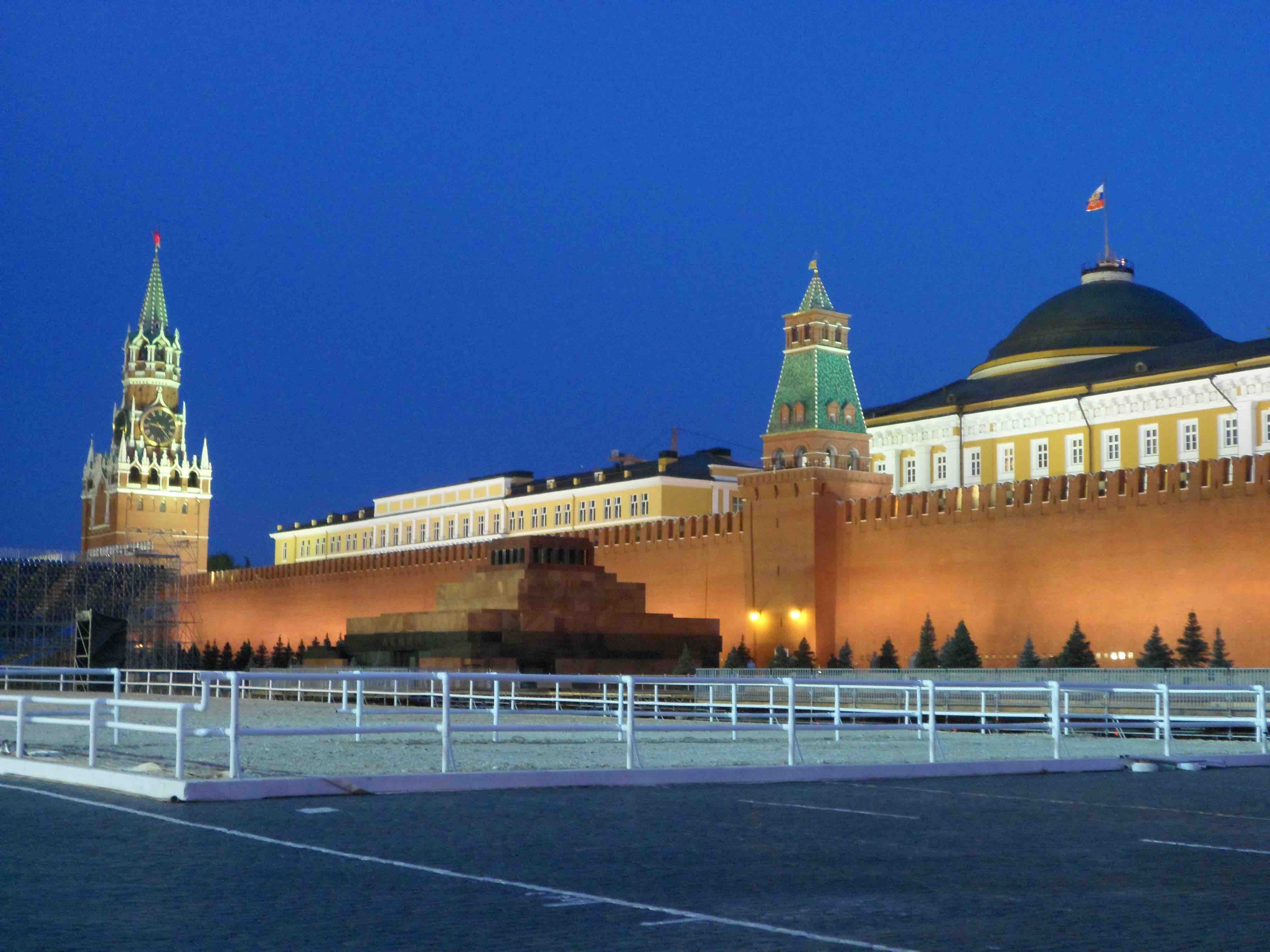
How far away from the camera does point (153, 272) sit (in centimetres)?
8850

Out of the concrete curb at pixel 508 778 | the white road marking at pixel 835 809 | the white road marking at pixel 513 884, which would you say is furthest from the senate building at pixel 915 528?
the white road marking at pixel 513 884

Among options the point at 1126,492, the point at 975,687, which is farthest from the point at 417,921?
the point at 1126,492

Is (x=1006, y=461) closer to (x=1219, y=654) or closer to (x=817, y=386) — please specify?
(x=817, y=386)

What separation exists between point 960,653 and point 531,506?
31652mm

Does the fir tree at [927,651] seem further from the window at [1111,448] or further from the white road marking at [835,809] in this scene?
the white road marking at [835,809]

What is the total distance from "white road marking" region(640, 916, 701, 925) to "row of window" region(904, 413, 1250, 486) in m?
38.7

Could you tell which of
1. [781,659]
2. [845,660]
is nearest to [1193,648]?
[845,660]

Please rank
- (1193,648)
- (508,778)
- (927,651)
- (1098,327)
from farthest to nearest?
(1098,327), (927,651), (1193,648), (508,778)

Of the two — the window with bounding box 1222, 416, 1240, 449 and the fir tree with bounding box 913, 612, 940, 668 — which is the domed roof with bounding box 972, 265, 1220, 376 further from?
the fir tree with bounding box 913, 612, 940, 668

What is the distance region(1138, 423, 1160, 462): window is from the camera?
144 feet

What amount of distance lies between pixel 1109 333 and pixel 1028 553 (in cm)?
1993

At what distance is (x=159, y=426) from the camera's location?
283 ft

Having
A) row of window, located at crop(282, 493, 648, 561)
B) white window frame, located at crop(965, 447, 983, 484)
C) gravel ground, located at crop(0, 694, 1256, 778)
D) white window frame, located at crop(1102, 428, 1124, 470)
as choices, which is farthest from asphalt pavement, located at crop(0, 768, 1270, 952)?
row of window, located at crop(282, 493, 648, 561)

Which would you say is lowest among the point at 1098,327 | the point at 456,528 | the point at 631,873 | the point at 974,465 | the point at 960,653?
the point at 631,873
